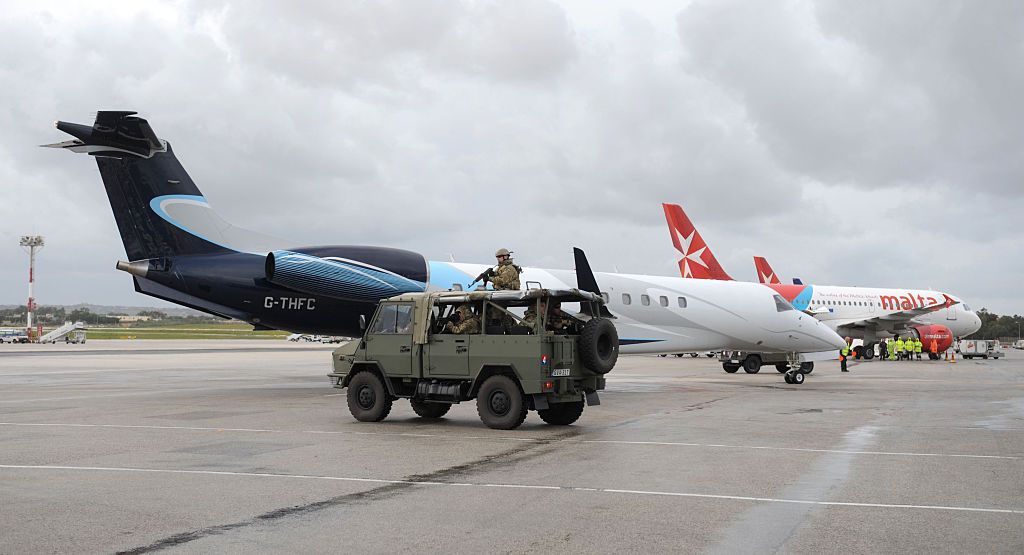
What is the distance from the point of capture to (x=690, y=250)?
55375 millimetres

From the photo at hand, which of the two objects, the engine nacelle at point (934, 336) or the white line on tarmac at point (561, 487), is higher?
the engine nacelle at point (934, 336)

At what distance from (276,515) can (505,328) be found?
7.85m

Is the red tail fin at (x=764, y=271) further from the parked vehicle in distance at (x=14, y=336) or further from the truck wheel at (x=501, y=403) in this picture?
the parked vehicle in distance at (x=14, y=336)

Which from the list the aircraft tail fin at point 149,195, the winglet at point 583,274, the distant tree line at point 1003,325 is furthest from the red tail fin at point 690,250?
the distant tree line at point 1003,325

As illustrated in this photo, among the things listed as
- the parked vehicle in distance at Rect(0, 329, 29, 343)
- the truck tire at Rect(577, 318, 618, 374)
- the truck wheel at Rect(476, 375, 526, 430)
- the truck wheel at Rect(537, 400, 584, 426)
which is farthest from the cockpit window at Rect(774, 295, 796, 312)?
the parked vehicle in distance at Rect(0, 329, 29, 343)

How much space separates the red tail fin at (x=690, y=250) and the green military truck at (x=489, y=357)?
132 ft

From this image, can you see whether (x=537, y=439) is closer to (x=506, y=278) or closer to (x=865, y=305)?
(x=506, y=278)

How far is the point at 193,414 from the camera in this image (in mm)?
16781

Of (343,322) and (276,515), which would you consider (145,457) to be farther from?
(343,322)

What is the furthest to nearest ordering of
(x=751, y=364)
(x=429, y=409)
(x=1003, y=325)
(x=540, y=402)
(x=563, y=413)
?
1. (x=1003, y=325)
2. (x=751, y=364)
3. (x=429, y=409)
4. (x=563, y=413)
5. (x=540, y=402)

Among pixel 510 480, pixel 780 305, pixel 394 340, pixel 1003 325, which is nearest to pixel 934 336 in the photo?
pixel 780 305

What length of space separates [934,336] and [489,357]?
48.3m

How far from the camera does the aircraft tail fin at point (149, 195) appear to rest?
21.2 metres

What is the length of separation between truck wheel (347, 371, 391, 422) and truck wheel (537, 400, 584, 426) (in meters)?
2.70
